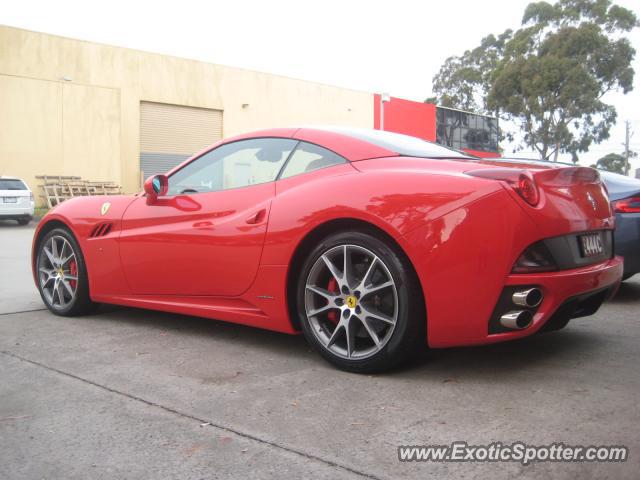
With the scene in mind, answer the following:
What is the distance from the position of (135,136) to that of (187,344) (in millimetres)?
24019

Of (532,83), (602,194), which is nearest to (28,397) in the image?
(602,194)

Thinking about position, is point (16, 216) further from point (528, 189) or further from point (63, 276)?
point (528, 189)

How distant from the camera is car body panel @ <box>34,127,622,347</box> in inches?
114

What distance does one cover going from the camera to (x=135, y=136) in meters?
26.6

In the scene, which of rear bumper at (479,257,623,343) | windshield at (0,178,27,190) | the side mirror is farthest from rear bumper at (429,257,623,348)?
windshield at (0,178,27,190)

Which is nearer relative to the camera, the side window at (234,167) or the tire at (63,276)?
the side window at (234,167)

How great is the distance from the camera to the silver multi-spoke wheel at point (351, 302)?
10.5ft

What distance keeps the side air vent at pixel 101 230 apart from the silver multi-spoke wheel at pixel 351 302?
1.87m

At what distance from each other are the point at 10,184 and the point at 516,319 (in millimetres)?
18492

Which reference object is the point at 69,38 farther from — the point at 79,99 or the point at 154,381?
the point at 154,381

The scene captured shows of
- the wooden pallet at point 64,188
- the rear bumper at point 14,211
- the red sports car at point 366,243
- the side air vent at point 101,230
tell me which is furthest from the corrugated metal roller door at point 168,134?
the red sports car at point 366,243

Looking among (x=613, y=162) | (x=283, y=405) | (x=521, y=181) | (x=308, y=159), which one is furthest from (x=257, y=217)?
(x=613, y=162)

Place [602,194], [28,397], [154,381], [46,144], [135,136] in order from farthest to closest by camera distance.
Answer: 1. [135,136]
2. [46,144]
3. [602,194]
4. [154,381]
5. [28,397]

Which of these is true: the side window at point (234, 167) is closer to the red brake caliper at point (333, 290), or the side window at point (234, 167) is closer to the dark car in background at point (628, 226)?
the red brake caliper at point (333, 290)
